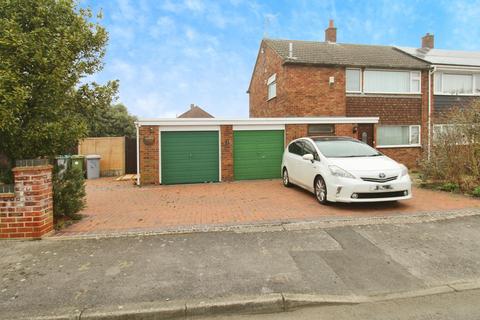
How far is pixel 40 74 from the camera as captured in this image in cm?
470

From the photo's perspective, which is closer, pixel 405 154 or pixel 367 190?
pixel 367 190

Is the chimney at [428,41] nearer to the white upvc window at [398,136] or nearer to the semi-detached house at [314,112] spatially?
the semi-detached house at [314,112]

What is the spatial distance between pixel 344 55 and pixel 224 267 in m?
15.1

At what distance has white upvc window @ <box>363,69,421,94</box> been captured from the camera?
15.3 metres

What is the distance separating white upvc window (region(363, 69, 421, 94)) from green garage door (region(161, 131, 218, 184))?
8864mm

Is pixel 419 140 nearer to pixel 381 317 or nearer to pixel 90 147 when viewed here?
pixel 381 317

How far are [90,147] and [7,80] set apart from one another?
39.9 ft

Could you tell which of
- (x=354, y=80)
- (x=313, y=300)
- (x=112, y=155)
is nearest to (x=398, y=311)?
(x=313, y=300)

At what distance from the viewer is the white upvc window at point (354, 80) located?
49.6 ft

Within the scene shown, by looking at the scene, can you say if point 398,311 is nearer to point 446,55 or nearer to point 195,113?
point 446,55

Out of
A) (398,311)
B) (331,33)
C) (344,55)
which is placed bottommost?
(398,311)

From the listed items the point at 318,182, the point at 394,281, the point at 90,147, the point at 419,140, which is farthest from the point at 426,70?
the point at 90,147

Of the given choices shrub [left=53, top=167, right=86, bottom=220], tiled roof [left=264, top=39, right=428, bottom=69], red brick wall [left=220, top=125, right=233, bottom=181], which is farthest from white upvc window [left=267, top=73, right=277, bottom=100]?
shrub [left=53, top=167, right=86, bottom=220]

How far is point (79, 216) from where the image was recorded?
6.12 m
